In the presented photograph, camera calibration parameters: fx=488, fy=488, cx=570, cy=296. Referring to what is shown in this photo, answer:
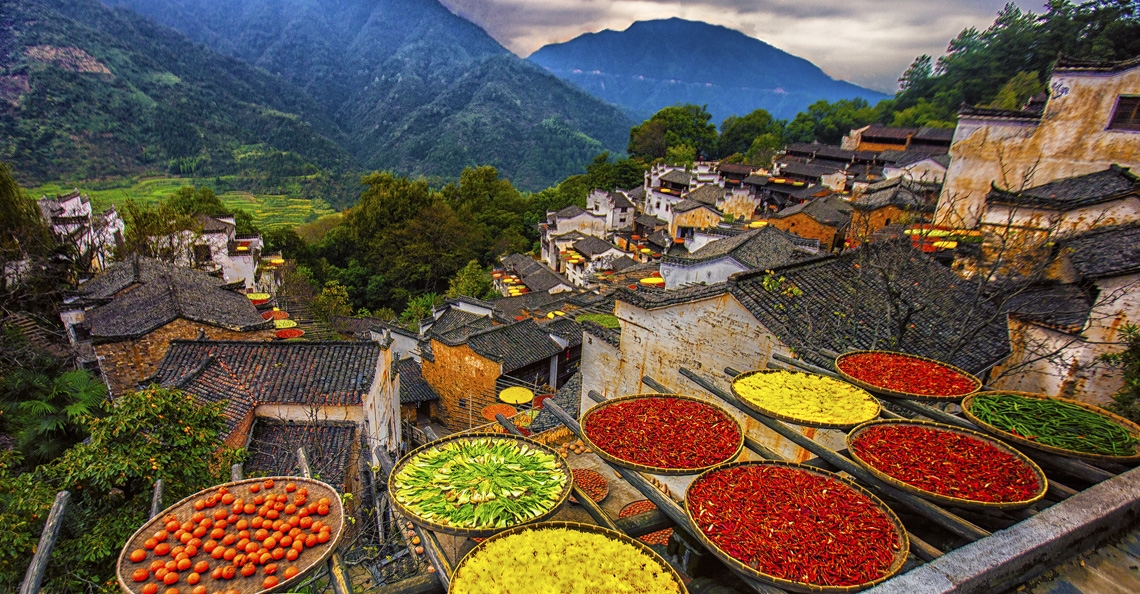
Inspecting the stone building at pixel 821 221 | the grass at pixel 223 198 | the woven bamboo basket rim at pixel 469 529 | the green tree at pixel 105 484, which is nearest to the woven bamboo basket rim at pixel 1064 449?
the woven bamboo basket rim at pixel 469 529

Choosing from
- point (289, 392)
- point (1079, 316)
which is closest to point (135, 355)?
point (289, 392)

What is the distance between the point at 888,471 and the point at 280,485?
4.75 metres

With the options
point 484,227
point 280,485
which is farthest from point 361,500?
point 484,227

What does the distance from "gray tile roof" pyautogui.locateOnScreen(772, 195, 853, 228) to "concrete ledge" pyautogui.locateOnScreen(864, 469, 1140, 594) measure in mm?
26202

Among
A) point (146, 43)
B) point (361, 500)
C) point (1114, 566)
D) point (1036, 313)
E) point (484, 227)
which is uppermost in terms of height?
point (146, 43)

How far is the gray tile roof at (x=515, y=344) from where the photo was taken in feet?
60.8

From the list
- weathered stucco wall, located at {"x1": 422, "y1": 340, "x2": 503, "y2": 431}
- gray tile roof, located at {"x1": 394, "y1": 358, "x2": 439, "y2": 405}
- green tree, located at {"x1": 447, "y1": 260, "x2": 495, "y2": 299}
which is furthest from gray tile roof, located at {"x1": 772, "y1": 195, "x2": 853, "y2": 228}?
green tree, located at {"x1": 447, "y1": 260, "x2": 495, "y2": 299}

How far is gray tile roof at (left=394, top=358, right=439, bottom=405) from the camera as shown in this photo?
62.3 feet

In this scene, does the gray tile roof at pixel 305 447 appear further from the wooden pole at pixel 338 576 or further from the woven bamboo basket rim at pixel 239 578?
the wooden pole at pixel 338 576

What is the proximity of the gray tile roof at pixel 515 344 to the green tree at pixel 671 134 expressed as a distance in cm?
5447

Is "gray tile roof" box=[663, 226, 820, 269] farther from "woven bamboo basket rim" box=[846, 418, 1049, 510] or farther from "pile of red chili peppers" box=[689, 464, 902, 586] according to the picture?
"pile of red chili peppers" box=[689, 464, 902, 586]

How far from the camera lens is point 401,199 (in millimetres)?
47406

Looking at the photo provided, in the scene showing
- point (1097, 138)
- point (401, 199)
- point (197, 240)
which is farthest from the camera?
point (401, 199)

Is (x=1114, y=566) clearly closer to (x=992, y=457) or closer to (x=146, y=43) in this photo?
(x=992, y=457)
